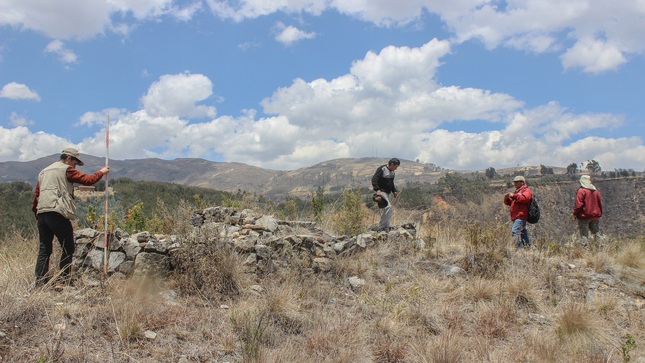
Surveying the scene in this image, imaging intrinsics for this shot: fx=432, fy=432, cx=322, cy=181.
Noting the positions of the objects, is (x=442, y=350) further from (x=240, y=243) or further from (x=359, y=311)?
(x=240, y=243)

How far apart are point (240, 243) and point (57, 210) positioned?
2.47m

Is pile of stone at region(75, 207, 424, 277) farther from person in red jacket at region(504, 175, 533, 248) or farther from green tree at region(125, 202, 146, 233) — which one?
person in red jacket at region(504, 175, 533, 248)

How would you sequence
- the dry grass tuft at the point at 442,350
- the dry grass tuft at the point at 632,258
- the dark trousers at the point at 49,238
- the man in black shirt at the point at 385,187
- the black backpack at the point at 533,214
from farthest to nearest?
the man in black shirt at the point at 385,187
the black backpack at the point at 533,214
the dry grass tuft at the point at 632,258
the dark trousers at the point at 49,238
the dry grass tuft at the point at 442,350

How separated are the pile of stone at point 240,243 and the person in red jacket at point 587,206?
3.36 m

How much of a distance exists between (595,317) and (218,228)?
519 centimetres

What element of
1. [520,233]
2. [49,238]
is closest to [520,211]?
[520,233]

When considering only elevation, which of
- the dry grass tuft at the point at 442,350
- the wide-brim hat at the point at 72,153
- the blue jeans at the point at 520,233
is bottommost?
the dry grass tuft at the point at 442,350

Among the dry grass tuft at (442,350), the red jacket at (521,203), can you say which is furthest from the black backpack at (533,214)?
the dry grass tuft at (442,350)

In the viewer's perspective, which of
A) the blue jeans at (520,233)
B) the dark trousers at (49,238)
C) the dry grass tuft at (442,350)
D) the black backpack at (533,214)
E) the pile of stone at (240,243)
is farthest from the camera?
the black backpack at (533,214)

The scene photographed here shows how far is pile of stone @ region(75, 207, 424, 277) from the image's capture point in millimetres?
5984

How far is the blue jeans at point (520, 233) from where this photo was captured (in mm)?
8391

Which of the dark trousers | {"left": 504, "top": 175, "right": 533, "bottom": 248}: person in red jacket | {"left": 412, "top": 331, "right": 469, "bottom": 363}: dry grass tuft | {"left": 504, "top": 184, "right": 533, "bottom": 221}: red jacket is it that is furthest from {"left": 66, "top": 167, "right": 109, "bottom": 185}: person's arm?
{"left": 504, "top": 184, "right": 533, "bottom": 221}: red jacket

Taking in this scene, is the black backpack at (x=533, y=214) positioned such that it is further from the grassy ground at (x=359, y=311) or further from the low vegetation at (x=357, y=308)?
the grassy ground at (x=359, y=311)

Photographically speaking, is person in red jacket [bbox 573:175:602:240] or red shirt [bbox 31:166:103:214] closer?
red shirt [bbox 31:166:103:214]
